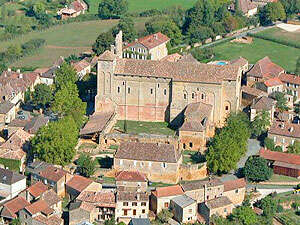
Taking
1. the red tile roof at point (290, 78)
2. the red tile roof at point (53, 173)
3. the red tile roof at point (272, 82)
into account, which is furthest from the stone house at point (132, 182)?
the red tile roof at point (290, 78)

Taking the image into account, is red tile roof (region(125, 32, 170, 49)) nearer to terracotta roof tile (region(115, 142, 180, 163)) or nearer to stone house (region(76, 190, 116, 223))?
terracotta roof tile (region(115, 142, 180, 163))

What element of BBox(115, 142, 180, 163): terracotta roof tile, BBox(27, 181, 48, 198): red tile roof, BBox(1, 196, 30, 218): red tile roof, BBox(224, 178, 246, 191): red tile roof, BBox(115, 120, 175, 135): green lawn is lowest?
BBox(1, 196, 30, 218): red tile roof

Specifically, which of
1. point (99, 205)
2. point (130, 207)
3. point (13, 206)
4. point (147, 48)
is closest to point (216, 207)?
point (130, 207)

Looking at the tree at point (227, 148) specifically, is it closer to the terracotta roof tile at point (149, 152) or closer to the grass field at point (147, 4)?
the terracotta roof tile at point (149, 152)

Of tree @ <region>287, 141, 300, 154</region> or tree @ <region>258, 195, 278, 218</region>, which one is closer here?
tree @ <region>258, 195, 278, 218</region>

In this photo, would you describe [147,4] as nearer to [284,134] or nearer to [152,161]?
[284,134]

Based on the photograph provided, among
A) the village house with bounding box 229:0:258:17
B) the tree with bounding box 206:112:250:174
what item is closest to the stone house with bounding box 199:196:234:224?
the tree with bounding box 206:112:250:174

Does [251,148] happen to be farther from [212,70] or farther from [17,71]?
[17,71]
